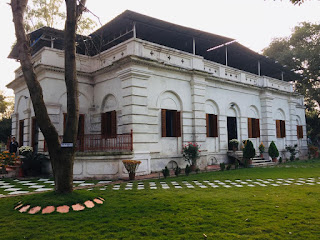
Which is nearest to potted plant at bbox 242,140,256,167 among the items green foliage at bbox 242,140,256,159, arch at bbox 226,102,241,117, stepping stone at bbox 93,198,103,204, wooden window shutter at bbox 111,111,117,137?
green foliage at bbox 242,140,256,159

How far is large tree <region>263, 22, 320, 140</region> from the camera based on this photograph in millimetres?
25766

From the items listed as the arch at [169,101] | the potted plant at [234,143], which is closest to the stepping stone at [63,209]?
the arch at [169,101]

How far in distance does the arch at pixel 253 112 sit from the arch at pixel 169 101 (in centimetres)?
714

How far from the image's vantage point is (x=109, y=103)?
13727 millimetres

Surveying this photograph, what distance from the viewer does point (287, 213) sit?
5.21 meters

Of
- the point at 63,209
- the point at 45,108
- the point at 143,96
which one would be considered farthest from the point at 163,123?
the point at 63,209

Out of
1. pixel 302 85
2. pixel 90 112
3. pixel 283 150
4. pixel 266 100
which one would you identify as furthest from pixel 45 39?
pixel 302 85

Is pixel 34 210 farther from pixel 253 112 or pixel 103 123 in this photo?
pixel 253 112

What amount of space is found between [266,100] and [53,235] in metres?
18.3

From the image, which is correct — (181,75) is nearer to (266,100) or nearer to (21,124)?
(266,100)

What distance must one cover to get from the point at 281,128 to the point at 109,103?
14673 millimetres

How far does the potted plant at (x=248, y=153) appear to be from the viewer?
1525 cm

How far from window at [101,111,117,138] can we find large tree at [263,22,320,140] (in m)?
21.0

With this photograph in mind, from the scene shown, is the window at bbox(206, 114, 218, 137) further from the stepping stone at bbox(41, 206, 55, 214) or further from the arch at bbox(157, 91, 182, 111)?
the stepping stone at bbox(41, 206, 55, 214)
